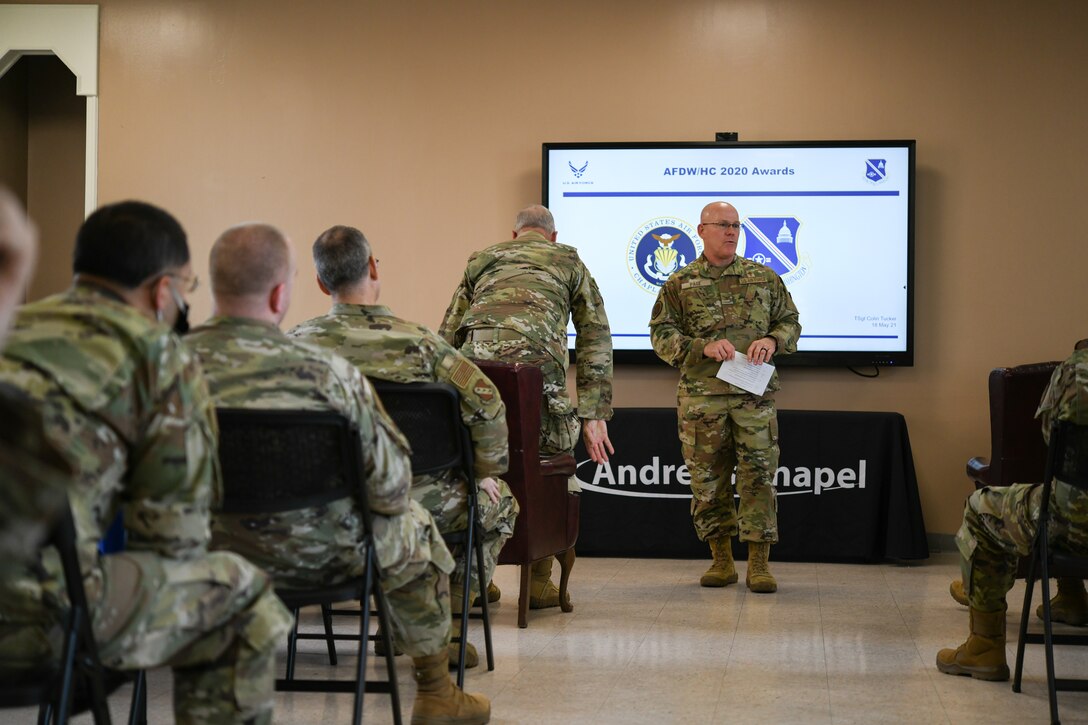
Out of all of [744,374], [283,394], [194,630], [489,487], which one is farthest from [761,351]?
[194,630]

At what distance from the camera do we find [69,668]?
1732 mm

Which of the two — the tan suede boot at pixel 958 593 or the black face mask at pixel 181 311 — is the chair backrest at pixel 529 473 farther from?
the tan suede boot at pixel 958 593

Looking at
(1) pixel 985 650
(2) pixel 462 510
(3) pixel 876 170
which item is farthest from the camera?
(3) pixel 876 170

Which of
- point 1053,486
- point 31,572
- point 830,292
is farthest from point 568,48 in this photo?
point 31,572

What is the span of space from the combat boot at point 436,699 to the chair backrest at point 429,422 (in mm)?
492

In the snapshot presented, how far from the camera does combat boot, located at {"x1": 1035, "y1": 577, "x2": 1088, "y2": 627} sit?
426 centimetres

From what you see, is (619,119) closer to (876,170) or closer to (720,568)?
(876,170)

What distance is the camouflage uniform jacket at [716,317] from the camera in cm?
527

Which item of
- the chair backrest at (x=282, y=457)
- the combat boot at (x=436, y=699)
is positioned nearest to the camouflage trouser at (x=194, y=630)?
the chair backrest at (x=282, y=457)

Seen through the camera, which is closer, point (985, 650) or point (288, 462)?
point (288, 462)

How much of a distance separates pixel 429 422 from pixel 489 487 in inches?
16.0

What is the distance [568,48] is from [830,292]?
6.55 feet

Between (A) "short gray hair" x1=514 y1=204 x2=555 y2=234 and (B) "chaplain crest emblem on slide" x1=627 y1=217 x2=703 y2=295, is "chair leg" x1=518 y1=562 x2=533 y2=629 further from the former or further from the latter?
(B) "chaplain crest emblem on slide" x1=627 y1=217 x2=703 y2=295

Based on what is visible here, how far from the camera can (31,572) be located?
1.74m
